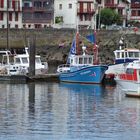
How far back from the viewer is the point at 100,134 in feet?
144

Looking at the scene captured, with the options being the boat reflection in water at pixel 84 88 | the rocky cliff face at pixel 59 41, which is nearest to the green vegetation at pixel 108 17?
the rocky cliff face at pixel 59 41

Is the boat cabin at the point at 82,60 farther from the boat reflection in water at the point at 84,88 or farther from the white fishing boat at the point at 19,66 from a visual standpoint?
the white fishing boat at the point at 19,66

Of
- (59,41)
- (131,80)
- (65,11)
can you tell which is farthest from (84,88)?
(65,11)

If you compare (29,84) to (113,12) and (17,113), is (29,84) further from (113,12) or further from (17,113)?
(113,12)

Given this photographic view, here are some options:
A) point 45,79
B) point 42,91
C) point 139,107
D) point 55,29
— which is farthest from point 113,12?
point 139,107

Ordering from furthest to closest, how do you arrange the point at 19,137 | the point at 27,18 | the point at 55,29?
1. the point at 27,18
2. the point at 55,29
3. the point at 19,137

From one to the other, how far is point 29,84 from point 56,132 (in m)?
27.8

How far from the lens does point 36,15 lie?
128 metres

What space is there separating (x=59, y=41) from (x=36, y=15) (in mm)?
18264

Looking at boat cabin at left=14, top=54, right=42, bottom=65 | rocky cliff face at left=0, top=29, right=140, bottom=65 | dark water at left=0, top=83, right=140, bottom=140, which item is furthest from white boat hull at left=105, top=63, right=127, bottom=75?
rocky cliff face at left=0, top=29, right=140, bottom=65

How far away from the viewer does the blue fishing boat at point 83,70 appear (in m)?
72.6

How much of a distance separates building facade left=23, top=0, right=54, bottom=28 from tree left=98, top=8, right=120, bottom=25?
6872 millimetres

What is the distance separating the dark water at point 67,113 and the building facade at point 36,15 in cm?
5940

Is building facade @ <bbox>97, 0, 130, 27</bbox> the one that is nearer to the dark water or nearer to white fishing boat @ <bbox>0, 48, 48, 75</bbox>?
white fishing boat @ <bbox>0, 48, 48, 75</bbox>
